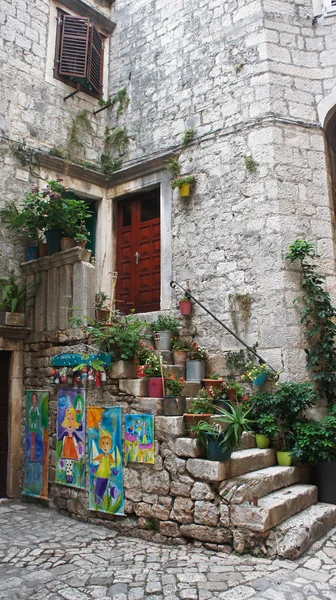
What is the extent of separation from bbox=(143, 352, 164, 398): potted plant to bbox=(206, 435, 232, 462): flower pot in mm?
871

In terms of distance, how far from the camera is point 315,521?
418 centimetres

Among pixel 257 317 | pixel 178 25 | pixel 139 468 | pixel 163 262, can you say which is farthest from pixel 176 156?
pixel 139 468

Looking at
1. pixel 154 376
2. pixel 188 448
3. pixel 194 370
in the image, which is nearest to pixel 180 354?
pixel 194 370

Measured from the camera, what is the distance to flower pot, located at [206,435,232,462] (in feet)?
13.6

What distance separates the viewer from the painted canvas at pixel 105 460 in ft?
15.8

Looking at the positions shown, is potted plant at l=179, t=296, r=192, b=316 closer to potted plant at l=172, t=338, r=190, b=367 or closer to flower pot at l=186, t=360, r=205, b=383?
potted plant at l=172, t=338, r=190, b=367

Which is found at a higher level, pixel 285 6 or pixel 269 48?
pixel 285 6

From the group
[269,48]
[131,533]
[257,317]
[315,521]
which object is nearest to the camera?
[315,521]

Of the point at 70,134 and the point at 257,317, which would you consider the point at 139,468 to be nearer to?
the point at 257,317

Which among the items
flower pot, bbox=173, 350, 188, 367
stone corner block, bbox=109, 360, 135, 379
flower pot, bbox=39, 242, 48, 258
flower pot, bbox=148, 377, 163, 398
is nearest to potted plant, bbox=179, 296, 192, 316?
flower pot, bbox=173, 350, 188, 367

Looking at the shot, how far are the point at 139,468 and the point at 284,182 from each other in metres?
3.83

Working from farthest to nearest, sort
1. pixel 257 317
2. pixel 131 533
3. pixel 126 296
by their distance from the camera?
pixel 126 296 → pixel 257 317 → pixel 131 533

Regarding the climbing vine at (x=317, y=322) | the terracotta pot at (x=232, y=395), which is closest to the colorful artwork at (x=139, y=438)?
the terracotta pot at (x=232, y=395)

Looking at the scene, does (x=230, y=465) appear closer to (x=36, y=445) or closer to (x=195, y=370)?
(x=195, y=370)
